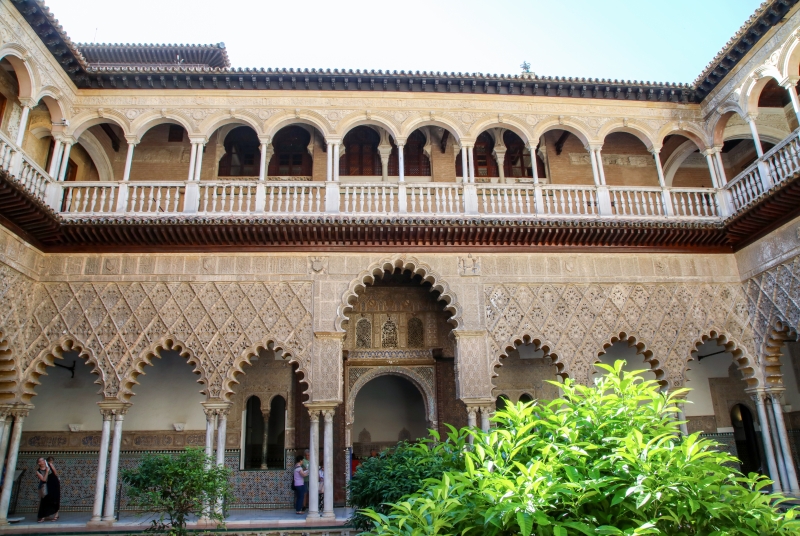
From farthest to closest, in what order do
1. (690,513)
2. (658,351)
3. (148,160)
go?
(148,160)
(658,351)
(690,513)

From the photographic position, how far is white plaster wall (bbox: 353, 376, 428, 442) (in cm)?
1230

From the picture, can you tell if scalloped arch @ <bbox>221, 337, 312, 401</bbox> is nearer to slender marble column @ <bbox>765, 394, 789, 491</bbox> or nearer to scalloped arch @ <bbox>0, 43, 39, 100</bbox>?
scalloped arch @ <bbox>0, 43, 39, 100</bbox>

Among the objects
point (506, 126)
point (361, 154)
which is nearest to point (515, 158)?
point (506, 126)

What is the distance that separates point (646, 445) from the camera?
2270 mm

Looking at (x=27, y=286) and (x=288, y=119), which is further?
(x=288, y=119)

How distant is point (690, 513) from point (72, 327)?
30.1 ft

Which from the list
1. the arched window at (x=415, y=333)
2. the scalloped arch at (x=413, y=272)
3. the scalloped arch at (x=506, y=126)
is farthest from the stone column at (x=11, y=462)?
the scalloped arch at (x=506, y=126)

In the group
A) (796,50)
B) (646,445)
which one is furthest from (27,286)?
(796,50)

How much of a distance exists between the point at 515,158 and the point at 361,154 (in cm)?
323

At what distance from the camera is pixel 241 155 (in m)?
11.6

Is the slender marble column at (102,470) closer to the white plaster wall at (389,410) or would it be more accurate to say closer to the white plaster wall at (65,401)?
the white plaster wall at (65,401)

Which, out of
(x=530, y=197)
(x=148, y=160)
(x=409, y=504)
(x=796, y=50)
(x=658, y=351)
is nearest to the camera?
(x=409, y=504)

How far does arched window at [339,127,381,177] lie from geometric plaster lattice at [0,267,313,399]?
3.29 metres

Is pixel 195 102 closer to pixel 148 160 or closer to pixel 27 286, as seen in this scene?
pixel 148 160
